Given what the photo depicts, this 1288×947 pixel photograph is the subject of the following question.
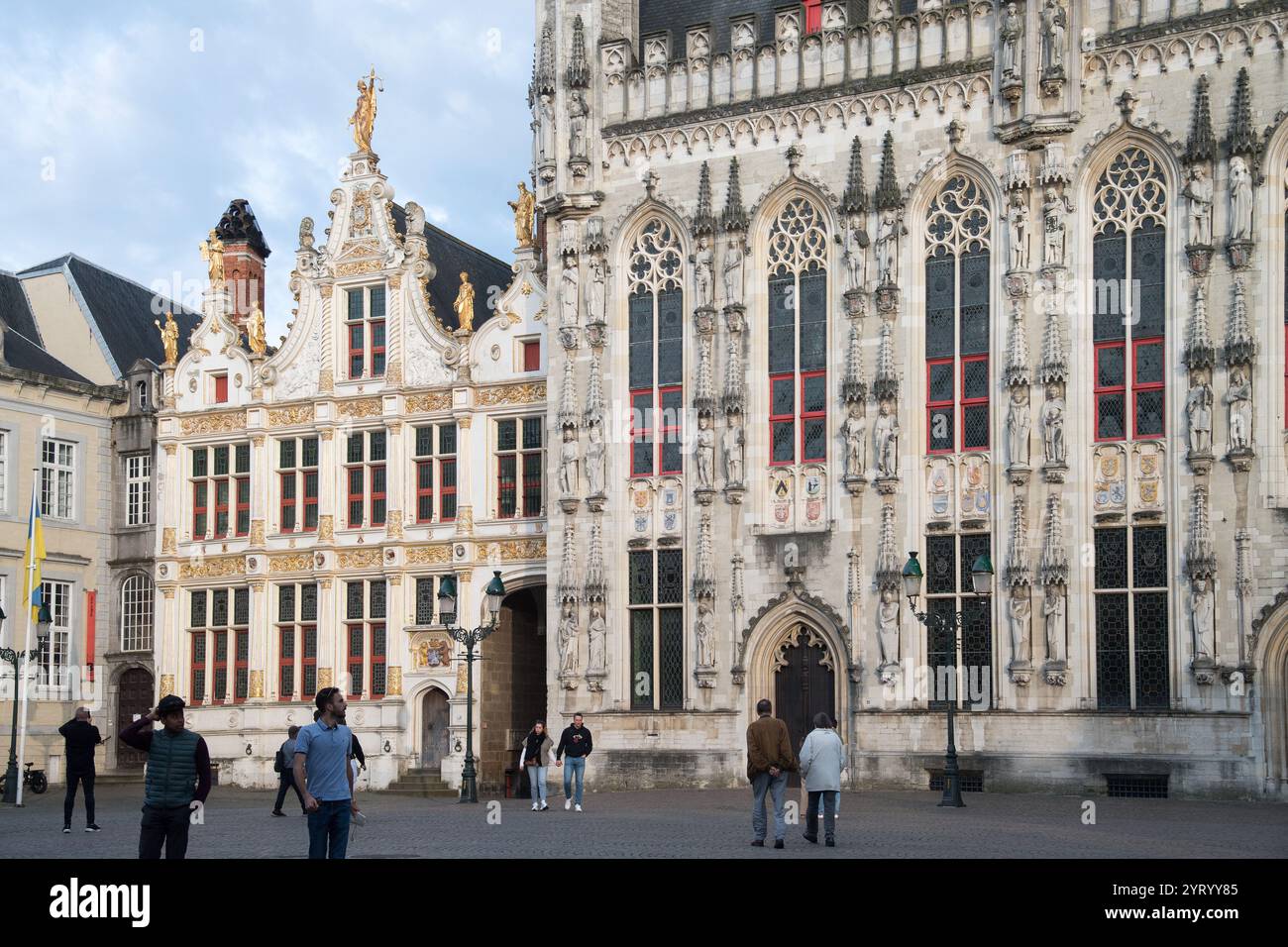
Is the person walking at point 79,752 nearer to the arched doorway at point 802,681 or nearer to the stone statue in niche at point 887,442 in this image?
the arched doorway at point 802,681

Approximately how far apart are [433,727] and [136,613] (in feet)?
35.2

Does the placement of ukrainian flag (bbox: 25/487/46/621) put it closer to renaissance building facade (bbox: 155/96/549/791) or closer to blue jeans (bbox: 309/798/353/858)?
renaissance building facade (bbox: 155/96/549/791)

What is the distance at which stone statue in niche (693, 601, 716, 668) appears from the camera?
3831 cm

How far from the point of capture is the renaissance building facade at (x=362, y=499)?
43.2 meters

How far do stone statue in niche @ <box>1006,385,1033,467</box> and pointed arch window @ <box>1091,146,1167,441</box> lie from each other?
132 centimetres

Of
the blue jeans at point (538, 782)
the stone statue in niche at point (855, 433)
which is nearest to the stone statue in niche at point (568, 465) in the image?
the stone statue in niche at point (855, 433)

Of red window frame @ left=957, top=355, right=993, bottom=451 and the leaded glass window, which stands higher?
red window frame @ left=957, top=355, right=993, bottom=451

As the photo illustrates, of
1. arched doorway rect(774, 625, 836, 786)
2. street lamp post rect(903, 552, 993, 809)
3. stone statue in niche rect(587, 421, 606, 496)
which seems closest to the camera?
street lamp post rect(903, 552, 993, 809)

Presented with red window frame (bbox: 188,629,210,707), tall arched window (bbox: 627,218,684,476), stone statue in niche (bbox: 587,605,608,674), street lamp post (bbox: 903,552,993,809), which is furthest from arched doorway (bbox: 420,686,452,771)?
street lamp post (bbox: 903,552,993,809)

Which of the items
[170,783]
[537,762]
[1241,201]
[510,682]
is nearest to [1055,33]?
[1241,201]

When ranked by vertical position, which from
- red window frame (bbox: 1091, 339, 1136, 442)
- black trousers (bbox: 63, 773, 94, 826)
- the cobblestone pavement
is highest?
red window frame (bbox: 1091, 339, 1136, 442)

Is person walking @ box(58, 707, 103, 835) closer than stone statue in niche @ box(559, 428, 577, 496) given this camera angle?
Yes
